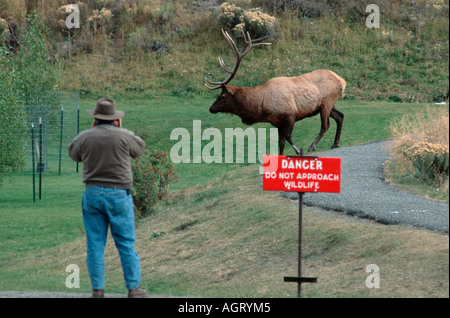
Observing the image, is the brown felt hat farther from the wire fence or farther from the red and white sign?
the wire fence

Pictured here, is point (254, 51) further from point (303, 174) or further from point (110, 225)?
point (110, 225)

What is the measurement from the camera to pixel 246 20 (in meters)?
37.1

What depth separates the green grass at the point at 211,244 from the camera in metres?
10.1

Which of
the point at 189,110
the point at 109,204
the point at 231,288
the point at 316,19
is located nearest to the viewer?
the point at 109,204

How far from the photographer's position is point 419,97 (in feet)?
107

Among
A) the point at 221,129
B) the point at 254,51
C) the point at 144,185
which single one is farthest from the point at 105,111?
the point at 254,51

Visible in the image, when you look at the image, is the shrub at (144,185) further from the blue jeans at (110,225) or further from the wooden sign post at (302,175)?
the blue jeans at (110,225)

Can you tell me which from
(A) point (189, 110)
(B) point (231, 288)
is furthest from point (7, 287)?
(A) point (189, 110)

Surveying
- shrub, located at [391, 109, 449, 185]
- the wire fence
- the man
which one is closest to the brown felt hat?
the man

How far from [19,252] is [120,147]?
8.40 meters

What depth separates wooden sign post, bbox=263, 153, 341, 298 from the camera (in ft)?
29.5

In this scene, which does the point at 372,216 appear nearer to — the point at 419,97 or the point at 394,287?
the point at 394,287

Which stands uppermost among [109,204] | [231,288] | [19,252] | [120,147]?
[120,147]

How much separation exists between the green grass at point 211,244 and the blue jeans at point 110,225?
1755 millimetres
